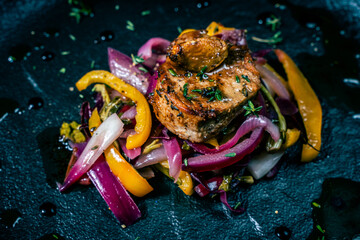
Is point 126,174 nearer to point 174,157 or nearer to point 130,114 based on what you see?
point 174,157

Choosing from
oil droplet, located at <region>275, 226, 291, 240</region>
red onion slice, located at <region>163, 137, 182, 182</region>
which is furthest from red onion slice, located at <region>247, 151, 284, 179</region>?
red onion slice, located at <region>163, 137, 182, 182</region>

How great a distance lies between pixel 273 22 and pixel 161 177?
11.2ft

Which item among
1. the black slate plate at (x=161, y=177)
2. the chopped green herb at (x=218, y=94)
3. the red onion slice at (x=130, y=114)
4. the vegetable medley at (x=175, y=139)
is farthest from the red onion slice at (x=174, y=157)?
the chopped green herb at (x=218, y=94)

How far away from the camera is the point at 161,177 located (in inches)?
179

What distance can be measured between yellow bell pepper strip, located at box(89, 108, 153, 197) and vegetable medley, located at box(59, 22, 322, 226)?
13mm

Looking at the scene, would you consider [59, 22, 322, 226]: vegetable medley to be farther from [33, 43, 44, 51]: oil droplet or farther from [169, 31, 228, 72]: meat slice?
[33, 43, 44, 51]: oil droplet

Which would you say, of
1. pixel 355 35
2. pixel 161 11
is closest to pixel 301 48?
pixel 355 35

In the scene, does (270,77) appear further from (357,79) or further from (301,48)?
(357,79)

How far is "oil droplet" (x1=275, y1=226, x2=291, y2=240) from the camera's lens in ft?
13.7

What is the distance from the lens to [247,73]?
4102 mm

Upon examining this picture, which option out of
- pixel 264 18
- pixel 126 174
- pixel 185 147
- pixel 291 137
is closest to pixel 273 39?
pixel 264 18

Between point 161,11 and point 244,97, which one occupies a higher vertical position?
point 161,11

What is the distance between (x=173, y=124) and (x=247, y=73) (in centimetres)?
115

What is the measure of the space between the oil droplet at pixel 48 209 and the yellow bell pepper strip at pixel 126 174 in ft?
3.12
